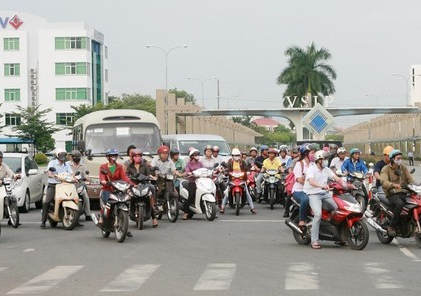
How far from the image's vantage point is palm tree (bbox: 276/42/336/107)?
100 metres

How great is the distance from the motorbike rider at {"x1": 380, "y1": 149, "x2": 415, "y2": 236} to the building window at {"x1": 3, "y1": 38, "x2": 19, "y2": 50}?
9092 cm

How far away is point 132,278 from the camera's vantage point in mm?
11578

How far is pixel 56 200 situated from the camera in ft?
62.6

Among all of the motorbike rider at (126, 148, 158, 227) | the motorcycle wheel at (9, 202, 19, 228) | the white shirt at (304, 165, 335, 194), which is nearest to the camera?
the white shirt at (304, 165, 335, 194)

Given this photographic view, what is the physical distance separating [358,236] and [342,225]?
1.16ft

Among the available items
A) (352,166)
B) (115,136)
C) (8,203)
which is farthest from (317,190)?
(115,136)

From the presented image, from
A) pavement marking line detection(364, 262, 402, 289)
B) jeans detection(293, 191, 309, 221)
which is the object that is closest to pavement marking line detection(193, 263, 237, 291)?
pavement marking line detection(364, 262, 402, 289)

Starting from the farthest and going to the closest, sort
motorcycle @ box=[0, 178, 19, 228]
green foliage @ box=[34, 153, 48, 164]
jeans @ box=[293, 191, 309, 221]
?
green foliage @ box=[34, 153, 48, 164] < motorcycle @ box=[0, 178, 19, 228] < jeans @ box=[293, 191, 309, 221]

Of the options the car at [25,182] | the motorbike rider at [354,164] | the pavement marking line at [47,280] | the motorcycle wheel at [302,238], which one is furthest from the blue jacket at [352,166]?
the pavement marking line at [47,280]

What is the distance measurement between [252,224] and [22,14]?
8683 cm

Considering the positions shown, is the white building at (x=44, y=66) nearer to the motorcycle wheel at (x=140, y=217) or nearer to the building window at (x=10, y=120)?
the building window at (x=10, y=120)

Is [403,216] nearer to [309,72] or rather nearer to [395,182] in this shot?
[395,182]

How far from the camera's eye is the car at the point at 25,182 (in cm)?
2412

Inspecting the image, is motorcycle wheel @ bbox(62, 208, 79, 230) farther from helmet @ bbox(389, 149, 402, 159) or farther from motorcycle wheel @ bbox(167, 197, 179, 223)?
helmet @ bbox(389, 149, 402, 159)
